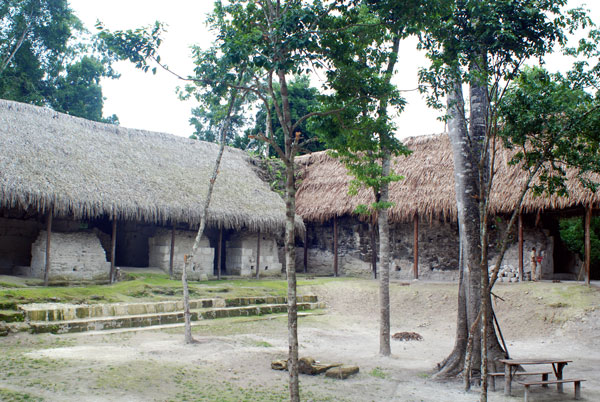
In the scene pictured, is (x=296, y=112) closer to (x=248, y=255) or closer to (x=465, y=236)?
(x=248, y=255)

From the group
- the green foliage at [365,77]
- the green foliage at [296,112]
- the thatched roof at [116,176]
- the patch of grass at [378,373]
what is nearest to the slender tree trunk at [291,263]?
the green foliage at [365,77]

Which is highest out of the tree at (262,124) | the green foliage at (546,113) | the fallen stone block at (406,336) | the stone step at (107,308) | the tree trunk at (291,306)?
the tree at (262,124)

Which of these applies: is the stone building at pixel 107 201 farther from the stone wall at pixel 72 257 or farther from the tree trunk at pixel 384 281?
the tree trunk at pixel 384 281

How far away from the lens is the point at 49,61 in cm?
2505

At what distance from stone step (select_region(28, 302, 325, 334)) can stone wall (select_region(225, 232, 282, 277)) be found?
160 inches

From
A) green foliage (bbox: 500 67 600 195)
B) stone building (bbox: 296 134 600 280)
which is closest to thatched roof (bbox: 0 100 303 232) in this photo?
stone building (bbox: 296 134 600 280)

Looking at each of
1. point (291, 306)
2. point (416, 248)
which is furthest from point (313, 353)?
point (416, 248)

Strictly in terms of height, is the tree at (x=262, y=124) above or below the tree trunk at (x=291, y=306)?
above

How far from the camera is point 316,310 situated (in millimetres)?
13633

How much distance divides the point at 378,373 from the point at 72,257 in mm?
8769

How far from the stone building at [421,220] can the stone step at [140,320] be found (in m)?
4.96

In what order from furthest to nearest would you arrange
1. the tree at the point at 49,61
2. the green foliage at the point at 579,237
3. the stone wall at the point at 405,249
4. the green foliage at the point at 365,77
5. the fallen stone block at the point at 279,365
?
the tree at the point at 49,61, the green foliage at the point at 579,237, the stone wall at the point at 405,249, the fallen stone block at the point at 279,365, the green foliage at the point at 365,77

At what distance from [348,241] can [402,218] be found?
2.98 m

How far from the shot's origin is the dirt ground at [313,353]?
5941 millimetres
